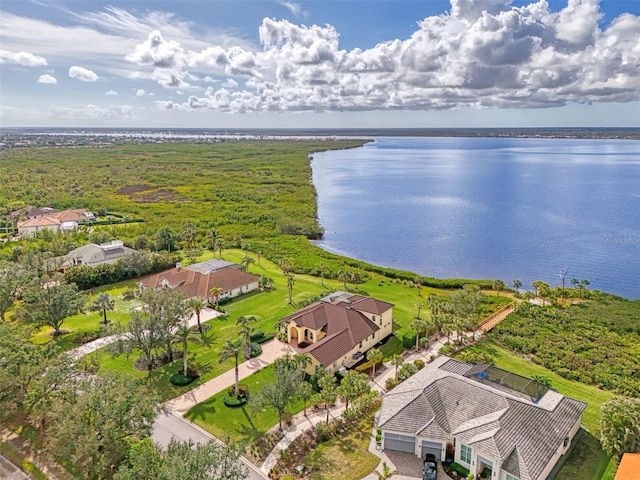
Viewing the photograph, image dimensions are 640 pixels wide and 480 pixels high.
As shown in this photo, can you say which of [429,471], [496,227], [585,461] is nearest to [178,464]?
[429,471]

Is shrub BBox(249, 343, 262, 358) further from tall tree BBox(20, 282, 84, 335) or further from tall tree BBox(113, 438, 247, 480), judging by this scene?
tall tree BBox(20, 282, 84, 335)

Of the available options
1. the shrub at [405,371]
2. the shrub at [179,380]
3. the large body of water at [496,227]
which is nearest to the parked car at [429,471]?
the shrub at [405,371]

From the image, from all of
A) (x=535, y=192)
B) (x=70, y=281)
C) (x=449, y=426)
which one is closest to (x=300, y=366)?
(x=449, y=426)

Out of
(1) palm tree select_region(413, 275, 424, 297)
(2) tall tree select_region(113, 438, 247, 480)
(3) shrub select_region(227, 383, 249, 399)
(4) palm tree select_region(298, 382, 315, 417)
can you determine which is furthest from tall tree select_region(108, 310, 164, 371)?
(1) palm tree select_region(413, 275, 424, 297)

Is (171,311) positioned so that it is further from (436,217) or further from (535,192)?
(535,192)

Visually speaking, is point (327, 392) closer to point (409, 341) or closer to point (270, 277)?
point (409, 341)

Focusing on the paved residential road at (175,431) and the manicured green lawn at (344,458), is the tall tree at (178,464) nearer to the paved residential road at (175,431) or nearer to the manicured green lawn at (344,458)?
the manicured green lawn at (344,458)
